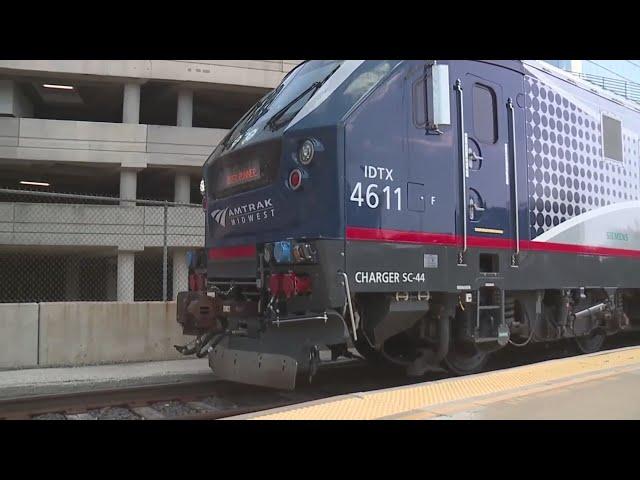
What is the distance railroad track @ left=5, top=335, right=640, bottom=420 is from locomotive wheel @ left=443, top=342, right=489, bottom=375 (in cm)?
29

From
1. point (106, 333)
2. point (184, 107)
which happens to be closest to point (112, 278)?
point (184, 107)

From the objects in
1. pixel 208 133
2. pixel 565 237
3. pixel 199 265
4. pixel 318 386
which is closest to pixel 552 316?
pixel 565 237

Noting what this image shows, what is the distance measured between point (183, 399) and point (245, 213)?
2.08 meters

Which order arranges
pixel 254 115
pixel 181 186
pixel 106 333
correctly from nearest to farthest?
pixel 254 115
pixel 106 333
pixel 181 186

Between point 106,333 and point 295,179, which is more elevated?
point 295,179

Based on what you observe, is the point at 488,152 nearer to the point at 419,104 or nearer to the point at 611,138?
the point at 419,104

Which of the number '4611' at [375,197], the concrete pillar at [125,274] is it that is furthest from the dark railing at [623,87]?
the number '4611' at [375,197]

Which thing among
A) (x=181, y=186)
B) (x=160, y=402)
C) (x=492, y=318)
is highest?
(x=181, y=186)

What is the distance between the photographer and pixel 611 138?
837cm

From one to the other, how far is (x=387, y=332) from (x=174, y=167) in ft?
68.9

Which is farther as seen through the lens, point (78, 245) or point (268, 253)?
point (78, 245)

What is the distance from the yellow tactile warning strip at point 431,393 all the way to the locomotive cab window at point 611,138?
3.25m

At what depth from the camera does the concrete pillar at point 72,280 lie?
16.4 metres

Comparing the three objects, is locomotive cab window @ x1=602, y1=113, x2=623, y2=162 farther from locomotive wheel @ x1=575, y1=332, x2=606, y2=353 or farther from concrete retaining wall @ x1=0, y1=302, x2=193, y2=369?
concrete retaining wall @ x1=0, y1=302, x2=193, y2=369
